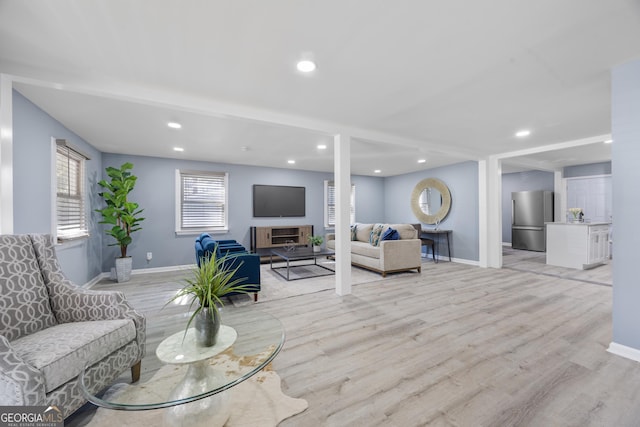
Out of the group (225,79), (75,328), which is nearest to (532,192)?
(225,79)

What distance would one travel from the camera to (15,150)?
2.49m

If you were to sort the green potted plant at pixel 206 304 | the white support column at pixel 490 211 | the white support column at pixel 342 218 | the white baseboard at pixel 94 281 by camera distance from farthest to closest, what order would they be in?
the white support column at pixel 490 211, the white baseboard at pixel 94 281, the white support column at pixel 342 218, the green potted plant at pixel 206 304

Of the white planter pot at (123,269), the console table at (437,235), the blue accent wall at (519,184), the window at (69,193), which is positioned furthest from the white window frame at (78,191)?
the blue accent wall at (519,184)

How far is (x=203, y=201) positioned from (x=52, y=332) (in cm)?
455

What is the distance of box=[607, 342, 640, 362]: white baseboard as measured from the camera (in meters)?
2.07

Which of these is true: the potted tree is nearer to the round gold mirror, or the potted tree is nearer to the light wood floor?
the light wood floor

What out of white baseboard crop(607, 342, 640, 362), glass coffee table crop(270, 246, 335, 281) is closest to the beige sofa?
glass coffee table crop(270, 246, 335, 281)

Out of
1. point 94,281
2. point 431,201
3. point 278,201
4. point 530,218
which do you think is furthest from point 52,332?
point 530,218

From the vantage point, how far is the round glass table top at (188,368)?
3.54ft

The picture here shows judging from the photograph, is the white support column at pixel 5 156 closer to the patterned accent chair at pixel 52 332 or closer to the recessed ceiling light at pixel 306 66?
the patterned accent chair at pixel 52 332

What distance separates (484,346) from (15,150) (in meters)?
4.71

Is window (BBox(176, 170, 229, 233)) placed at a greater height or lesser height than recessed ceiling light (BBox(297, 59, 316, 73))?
lesser

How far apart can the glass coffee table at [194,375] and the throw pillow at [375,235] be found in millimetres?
3912

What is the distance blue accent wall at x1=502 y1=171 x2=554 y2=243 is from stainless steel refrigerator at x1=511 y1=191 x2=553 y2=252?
45cm
